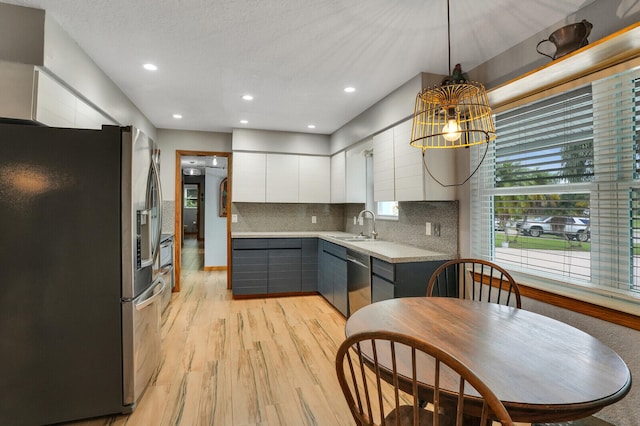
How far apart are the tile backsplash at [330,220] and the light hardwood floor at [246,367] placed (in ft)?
3.91

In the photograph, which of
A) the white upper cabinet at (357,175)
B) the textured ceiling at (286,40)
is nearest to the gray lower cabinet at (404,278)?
the textured ceiling at (286,40)

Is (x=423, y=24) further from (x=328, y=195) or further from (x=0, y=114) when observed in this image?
(x=328, y=195)

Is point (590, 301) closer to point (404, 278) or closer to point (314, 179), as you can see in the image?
point (404, 278)

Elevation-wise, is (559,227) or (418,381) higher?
(559,227)

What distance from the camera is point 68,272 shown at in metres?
1.91

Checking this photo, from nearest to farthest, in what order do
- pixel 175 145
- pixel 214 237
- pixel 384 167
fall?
pixel 384 167
pixel 175 145
pixel 214 237

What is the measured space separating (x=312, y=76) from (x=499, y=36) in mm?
1498

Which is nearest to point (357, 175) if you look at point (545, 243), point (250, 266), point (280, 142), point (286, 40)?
point (280, 142)

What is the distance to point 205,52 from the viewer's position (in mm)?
2541

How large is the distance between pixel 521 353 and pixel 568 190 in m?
1.31

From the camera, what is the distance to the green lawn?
6.45ft

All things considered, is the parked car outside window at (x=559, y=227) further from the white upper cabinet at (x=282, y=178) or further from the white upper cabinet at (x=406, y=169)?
the white upper cabinet at (x=282, y=178)

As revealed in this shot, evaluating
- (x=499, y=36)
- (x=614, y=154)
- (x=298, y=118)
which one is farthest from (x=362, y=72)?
(x=614, y=154)

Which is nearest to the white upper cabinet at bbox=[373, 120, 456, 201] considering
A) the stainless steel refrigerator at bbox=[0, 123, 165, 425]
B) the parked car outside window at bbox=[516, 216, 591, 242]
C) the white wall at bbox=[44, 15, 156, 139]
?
the parked car outside window at bbox=[516, 216, 591, 242]
